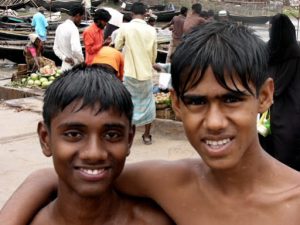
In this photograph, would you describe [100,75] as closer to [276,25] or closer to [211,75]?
[211,75]

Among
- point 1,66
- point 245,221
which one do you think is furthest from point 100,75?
point 1,66

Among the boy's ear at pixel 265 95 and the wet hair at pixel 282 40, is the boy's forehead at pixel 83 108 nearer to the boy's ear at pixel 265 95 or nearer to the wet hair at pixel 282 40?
the boy's ear at pixel 265 95

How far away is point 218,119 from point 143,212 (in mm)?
495

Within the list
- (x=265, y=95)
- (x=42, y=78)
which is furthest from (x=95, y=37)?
(x=265, y=95)

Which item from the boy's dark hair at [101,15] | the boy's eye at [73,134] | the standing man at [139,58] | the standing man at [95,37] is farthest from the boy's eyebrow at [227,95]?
the boy's dark hair at [101,15]

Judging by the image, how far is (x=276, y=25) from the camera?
3801mm

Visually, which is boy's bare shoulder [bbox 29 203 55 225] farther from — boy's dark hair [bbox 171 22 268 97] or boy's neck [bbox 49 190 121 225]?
boy's dark hair [bbox 171 22 268 97]

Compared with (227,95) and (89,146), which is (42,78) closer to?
(89,146)

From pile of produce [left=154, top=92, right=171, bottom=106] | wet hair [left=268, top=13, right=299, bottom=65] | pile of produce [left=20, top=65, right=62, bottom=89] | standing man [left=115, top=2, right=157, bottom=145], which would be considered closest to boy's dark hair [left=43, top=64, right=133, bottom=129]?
wet hair [left=268, top=13, right=299, bottom=65]

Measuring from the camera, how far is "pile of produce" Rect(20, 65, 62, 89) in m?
9.76

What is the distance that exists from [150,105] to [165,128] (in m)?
0.63

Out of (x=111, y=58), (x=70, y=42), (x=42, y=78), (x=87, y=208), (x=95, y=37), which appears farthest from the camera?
(x=42, y=78)

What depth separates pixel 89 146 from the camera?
1656 millimetres

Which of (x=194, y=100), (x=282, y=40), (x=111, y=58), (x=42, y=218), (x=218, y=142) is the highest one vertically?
(x=194, y=100)
